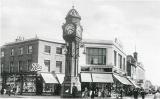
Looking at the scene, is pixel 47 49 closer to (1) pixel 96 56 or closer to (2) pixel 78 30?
(1) pixel 96 56

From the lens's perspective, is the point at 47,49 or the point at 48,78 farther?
the point at 47,49

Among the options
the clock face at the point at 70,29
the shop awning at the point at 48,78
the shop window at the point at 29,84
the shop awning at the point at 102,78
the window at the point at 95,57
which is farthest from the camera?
the window at the point at 95,57

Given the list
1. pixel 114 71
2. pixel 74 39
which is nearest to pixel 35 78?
pixel 114 71

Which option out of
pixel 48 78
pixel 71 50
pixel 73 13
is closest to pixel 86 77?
pixel 48 78

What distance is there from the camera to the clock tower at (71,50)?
3110cm

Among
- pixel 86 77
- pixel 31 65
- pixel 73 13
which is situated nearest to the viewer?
pixel 73 13

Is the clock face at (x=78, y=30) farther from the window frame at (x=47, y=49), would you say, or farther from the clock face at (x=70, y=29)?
the window frame at (x=47, y=49)

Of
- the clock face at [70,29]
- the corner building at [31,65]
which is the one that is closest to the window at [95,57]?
the corner building at [31,65]

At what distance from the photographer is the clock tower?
3110 cm

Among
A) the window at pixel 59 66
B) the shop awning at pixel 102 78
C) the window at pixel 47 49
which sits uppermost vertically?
the window at pixel 47 49

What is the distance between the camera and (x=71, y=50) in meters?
31.3

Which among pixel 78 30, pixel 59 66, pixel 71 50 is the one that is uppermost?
pixel 78 30

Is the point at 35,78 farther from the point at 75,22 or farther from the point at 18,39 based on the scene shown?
the point at 75,22

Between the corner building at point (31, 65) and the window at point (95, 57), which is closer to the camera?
the corner building at point (31, 65)
